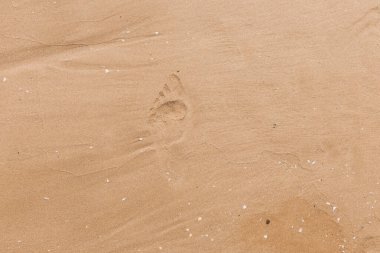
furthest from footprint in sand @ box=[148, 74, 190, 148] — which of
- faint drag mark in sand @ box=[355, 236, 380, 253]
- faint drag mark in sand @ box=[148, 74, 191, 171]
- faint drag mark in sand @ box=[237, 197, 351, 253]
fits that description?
faint drag mark in sand @ box=[355, 236, 380, 253]

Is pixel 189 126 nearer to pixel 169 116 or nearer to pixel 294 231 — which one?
pixel 169 116

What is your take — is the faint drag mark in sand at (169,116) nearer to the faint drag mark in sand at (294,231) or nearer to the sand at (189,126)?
the sand at (189,126)

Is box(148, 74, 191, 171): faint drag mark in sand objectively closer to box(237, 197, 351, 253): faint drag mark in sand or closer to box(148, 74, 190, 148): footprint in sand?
box(148, 74, 190, 148): footprint in sand

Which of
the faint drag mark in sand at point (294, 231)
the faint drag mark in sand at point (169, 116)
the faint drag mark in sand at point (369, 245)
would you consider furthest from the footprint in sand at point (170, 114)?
the faint drag mark in sand at point (369, 245)

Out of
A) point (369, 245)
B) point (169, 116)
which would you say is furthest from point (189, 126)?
point (369, 245)

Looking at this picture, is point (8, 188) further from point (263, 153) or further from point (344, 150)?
point (344, 150)

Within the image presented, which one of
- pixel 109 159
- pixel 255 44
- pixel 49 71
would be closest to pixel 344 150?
pixel 255 44

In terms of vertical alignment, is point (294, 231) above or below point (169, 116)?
below
